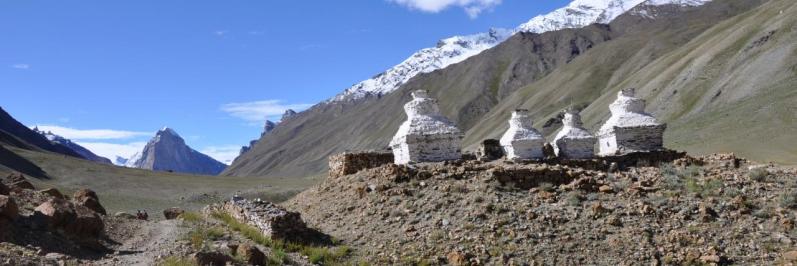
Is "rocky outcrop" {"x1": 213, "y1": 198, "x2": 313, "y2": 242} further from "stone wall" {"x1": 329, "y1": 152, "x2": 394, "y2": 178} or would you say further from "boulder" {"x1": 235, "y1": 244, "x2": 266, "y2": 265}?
"stone wall" {"x1": 329, "y1": 152, "x2": 394, "y2": 178}

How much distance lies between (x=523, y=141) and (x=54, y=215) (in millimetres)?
12467

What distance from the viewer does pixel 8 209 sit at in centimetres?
1146

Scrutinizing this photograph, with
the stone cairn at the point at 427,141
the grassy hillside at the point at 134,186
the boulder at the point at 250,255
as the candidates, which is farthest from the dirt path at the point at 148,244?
the grassy hillside at the point at 134,186

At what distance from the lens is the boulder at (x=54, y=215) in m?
12.2

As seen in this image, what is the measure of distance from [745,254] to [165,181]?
52895 millimetres

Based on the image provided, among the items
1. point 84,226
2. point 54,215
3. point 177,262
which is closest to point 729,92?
point 84,226

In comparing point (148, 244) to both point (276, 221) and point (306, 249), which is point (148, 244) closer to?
point (276, 221)

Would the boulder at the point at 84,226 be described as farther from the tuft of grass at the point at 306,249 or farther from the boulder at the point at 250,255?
the boulder at the point at 250,255

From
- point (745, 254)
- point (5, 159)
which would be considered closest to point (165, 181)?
point (5, 159)

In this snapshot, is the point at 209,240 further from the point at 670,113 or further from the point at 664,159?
the point at 670,113

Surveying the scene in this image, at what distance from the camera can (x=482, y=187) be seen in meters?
14.8

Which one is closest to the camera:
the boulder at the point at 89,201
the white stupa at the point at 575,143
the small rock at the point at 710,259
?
the small rock at the point at 710,259

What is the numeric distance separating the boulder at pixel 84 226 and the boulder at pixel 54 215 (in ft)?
0.34

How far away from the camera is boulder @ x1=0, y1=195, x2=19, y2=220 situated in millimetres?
11328
